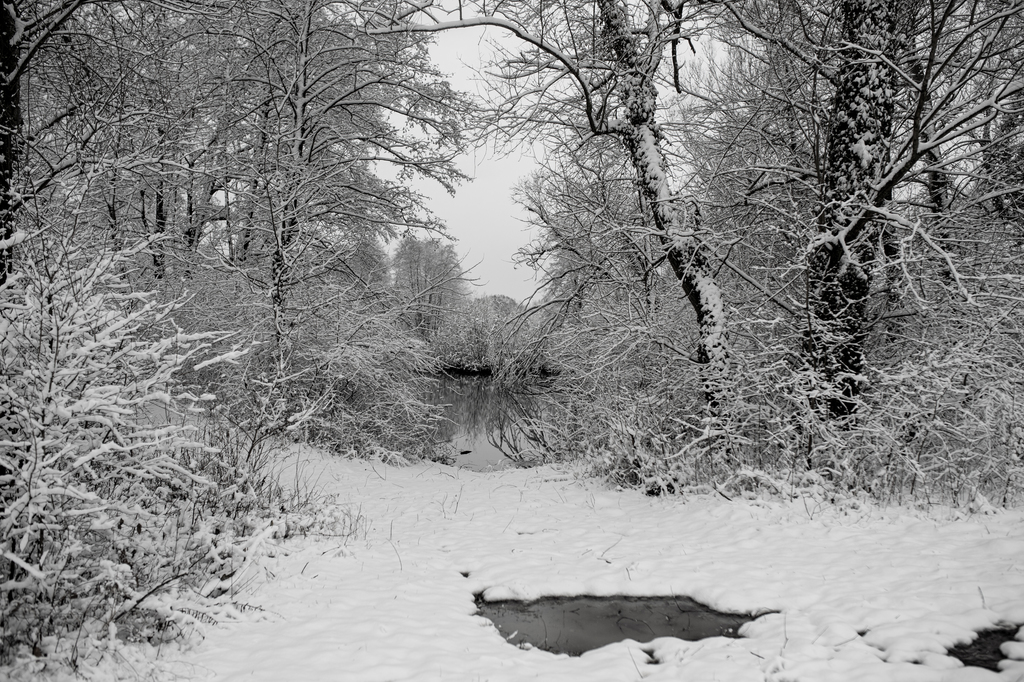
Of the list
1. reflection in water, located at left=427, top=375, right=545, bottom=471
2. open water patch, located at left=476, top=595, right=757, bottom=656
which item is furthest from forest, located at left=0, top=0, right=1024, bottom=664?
open water patch, located at left=476, top=595, right=757, bottom=656

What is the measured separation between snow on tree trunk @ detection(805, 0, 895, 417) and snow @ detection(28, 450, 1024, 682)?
189 centimetres

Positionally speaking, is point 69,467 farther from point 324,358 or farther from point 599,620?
point 324,358

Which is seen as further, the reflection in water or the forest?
the reflection in water

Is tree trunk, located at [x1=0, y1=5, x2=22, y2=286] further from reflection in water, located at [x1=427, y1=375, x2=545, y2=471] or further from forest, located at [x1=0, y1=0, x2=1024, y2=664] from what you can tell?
reflection in water, located at [x1=427, y1=375, x2=545, y2=471]

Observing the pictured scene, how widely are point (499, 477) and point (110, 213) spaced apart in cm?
866

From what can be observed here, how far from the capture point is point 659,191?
8.43 meters

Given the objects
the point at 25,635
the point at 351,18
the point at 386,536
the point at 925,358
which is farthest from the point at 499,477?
the point at 351,18

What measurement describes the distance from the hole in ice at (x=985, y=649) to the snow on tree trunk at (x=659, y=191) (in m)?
4.53

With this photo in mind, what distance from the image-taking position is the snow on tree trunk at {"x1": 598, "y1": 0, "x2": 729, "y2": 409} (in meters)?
8.12

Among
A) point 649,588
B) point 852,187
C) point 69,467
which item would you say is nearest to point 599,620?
point 649,588

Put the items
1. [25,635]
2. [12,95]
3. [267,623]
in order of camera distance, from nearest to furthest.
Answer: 1. [25,635]
2. [267,623]
3. [12,95]

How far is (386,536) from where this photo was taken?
6488mm

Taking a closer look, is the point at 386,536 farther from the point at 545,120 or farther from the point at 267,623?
the point at 545,120

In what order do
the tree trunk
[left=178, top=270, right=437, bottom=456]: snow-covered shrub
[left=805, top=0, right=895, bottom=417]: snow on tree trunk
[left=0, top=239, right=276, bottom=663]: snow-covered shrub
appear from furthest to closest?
[left=178, top=270, right=437, bottom=456]: snow-covered shrub → [left=805, top=0, right=895, bottom=417]: snow on tree trunk → the tree trunk → [left=0, top=239, right=276, bottom=663]: snow-covered shrub
